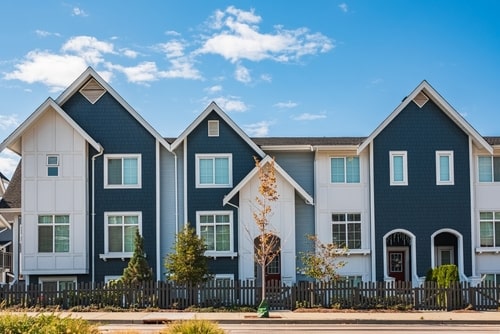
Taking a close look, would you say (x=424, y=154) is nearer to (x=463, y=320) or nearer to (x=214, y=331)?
(x=463, y=320)

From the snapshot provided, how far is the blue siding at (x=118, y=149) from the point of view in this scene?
3102cm

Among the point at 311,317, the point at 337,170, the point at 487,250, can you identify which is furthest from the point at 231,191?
the point at 487,250

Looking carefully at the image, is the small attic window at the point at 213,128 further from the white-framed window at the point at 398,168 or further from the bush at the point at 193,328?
the bush at the point at 193,328

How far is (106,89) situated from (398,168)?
566 inches

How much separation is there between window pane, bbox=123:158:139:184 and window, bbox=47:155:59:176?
3090mm

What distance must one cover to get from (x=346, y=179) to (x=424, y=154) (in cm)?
389

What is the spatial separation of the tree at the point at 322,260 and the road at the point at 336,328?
16.8ft

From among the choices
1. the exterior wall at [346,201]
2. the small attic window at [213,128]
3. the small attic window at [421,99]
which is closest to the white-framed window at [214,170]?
the small attic window at [213,128]

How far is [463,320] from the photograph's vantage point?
2317cm

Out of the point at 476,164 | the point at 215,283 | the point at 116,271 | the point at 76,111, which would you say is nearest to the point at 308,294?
the point at 215,283

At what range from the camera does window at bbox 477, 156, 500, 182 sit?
105 ft

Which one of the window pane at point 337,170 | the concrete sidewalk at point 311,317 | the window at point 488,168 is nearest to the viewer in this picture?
the concrete sidewalk at point 311,317

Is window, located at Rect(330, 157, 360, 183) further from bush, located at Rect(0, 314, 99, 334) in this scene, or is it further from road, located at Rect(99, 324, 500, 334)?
bush, located at Rect(0, 314, 99, 334)

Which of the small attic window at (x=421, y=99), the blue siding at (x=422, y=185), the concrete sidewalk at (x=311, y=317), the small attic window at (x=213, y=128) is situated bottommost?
the concrete sidewalk at (x=311, y=317)
